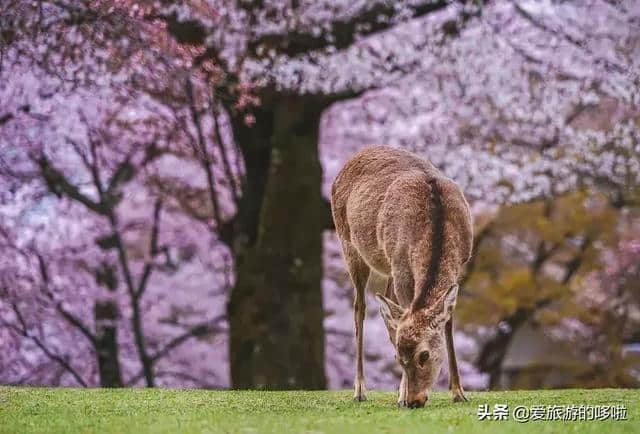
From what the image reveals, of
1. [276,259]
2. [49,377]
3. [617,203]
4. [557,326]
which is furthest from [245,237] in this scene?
[557,326]

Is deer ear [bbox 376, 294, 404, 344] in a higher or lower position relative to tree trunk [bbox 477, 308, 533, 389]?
higher

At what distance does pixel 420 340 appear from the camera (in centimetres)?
673

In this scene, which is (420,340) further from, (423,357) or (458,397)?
(458,397)

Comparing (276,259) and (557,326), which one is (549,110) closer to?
(276,259)

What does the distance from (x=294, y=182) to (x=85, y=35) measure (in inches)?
231

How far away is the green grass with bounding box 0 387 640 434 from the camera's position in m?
6.22

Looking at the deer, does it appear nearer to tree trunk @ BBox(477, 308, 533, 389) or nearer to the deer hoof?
the deer hoof

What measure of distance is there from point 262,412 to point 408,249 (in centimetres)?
177

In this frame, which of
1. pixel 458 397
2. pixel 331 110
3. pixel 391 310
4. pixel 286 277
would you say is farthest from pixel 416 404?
pixel 331 110

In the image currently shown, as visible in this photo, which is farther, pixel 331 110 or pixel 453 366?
pixel 331 110

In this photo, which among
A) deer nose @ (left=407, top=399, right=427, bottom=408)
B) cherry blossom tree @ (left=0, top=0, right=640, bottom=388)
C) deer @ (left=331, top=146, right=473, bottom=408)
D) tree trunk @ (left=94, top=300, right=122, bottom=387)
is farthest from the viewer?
tree trunk @ (left=94, top=300, right=122, bottom=387)

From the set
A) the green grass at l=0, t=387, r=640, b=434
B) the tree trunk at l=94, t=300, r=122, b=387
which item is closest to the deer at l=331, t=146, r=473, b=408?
the green grass at l=0, t=387, r=640, b=434

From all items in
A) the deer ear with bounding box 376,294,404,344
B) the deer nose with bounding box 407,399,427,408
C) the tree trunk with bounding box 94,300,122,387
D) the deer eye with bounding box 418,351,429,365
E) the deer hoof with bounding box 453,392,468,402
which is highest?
the deer ear with bounding box 376,294,404,344

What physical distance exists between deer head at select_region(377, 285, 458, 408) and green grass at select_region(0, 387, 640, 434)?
0.69 ft
